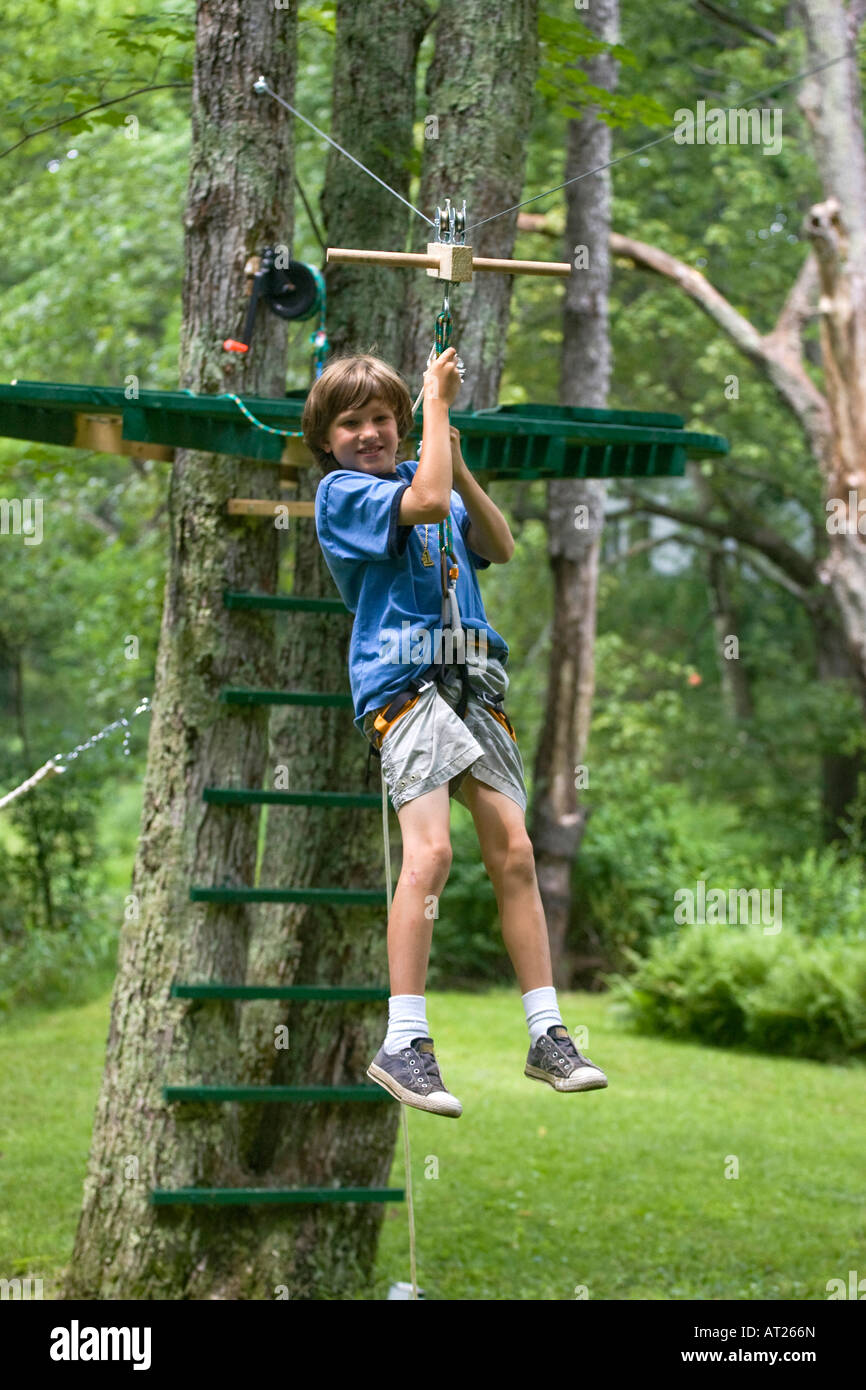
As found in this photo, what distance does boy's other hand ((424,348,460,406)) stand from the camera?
3.49m

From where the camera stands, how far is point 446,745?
3562mm

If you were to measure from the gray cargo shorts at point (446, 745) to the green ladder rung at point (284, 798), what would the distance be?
1.45m

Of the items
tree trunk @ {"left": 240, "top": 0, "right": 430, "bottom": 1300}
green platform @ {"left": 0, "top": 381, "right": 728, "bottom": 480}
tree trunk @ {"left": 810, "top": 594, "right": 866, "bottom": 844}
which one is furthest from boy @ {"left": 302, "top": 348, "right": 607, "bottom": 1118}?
tree trunk @ {"left": 810, "top": 594, "right": 866, "bottom": 844}

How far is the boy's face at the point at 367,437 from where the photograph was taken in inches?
146

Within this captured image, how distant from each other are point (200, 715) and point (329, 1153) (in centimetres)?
185

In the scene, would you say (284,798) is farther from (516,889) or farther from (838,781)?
(838,781)

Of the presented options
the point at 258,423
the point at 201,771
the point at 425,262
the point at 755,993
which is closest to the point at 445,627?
the point at 425,262

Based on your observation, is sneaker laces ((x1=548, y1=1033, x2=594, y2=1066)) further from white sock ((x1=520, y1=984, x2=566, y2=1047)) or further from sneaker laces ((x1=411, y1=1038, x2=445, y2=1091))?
sneaker laces ((x1=411, y1=1038, x2=445, y2=1091))

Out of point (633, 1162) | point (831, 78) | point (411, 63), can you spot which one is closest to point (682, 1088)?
point (633, 1162)

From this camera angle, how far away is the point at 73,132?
6516 millimetres

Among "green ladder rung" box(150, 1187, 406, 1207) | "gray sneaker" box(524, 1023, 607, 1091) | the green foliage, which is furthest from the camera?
the green foliage

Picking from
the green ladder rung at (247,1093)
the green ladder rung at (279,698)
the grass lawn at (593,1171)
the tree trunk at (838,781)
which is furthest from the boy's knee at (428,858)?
the tree trunk at (838,781)

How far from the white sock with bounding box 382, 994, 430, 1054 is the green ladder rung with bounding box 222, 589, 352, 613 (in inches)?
79.5

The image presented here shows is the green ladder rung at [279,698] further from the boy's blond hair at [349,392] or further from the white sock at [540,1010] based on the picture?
the white sock at [540,1010]
